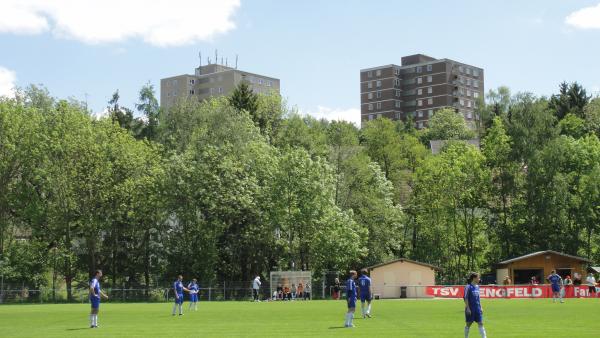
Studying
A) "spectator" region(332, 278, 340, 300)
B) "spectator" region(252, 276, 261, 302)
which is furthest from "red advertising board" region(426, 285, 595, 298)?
"spectator" region(252, 276, 261, 302)

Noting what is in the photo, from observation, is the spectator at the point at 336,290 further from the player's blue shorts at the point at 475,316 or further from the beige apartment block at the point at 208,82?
the beige apartment block at the point at 208,82

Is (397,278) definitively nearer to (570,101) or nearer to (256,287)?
(256,287)

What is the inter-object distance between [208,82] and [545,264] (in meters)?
127

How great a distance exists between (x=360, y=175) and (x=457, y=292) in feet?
67.4

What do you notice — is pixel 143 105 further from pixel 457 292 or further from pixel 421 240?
pixel 457 292

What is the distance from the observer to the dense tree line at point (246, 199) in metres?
66.2

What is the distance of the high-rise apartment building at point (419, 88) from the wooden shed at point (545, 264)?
378ft

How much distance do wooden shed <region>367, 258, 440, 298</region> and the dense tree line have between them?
15.2 feet

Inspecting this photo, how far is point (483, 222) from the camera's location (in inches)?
3132

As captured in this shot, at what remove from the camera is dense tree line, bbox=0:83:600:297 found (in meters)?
66.2

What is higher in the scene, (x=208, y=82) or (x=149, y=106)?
(x=208, y=82)

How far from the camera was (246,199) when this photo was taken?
6675cm

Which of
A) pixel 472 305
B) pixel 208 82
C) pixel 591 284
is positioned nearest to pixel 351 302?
pixel 472 305

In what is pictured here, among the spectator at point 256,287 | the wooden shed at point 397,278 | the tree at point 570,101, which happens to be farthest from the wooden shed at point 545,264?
the tree at point 570,101
